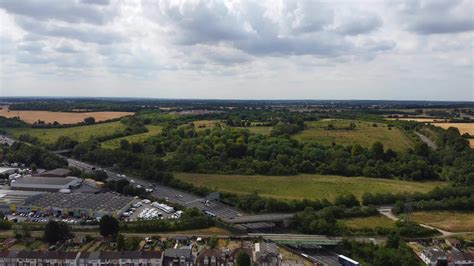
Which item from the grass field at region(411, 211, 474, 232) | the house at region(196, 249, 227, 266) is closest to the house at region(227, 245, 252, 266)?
the house at region(196, 249, 227, 266)

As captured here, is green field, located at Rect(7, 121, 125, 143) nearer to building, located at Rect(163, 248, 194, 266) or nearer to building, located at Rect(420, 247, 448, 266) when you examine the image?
building, located at Rect(163, 248, 194, 266)

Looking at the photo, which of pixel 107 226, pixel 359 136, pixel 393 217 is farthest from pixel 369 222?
pixel 359 136

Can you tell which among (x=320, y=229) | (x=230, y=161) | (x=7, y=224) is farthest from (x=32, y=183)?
(x=320, y=229)

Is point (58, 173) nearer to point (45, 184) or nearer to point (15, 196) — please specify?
point (45, 184)

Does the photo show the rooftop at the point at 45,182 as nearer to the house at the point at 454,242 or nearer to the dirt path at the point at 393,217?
the dirt path at the point at 393,217

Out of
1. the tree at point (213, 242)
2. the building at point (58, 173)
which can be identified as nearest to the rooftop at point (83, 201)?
the building at point (58, 173)
